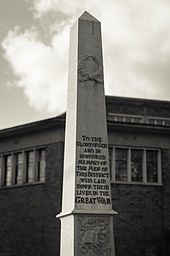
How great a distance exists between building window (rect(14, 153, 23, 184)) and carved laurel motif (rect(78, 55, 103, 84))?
46.1 feet

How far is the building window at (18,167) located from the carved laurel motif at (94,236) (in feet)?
48.2

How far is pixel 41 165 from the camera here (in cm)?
2614

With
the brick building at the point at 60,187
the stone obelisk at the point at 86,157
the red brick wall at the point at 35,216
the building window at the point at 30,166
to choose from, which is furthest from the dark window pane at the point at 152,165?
the stone obelisk at the point at 86,157

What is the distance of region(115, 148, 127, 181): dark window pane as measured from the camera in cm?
2589

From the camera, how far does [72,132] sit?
13.0 metres

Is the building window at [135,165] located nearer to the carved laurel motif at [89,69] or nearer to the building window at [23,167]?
the building window at [23,167]

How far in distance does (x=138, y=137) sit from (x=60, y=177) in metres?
4.56

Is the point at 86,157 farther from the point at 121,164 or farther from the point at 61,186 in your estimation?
the point at 121,164

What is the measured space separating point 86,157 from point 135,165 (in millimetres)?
13732

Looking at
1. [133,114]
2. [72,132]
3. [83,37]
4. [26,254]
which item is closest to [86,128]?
[72,132]

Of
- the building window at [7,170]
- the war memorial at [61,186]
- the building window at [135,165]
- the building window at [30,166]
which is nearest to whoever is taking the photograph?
the war memorial at [61,186]

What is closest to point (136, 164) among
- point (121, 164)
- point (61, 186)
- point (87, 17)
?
point (121, 164)

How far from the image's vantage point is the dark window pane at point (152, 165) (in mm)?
26344

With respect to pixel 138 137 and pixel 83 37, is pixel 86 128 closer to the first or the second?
pixel 83 37
